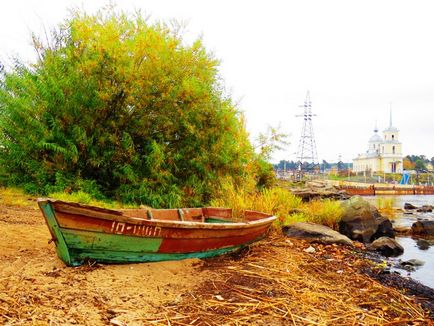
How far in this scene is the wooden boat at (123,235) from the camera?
14.7ft

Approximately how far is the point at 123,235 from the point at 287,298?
2.02 m

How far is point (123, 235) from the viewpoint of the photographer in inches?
189

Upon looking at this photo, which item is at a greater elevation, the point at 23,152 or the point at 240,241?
the point at 23,152

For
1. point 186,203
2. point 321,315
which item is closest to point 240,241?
point 321,315

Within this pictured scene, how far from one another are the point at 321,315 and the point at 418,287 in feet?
9.36

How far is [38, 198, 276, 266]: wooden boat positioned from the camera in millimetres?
4477

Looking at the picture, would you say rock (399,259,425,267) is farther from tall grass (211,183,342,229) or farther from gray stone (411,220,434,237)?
gray stone (411,220,434,237)

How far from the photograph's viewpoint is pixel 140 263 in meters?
5.22

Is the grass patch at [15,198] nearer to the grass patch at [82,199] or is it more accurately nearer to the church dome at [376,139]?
the grass patch at [82,199]

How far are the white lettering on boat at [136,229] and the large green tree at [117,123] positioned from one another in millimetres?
5366

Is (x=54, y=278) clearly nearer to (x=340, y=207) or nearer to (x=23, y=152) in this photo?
(x=23, y=152)

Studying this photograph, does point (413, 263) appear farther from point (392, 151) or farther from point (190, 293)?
Result: point (392, 151)

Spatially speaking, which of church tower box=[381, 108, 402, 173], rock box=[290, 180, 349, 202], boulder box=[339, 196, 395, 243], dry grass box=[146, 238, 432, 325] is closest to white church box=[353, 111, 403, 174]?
church tower box=[381, 108, 402, 173]

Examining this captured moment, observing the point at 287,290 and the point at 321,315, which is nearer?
the point at 321,315
